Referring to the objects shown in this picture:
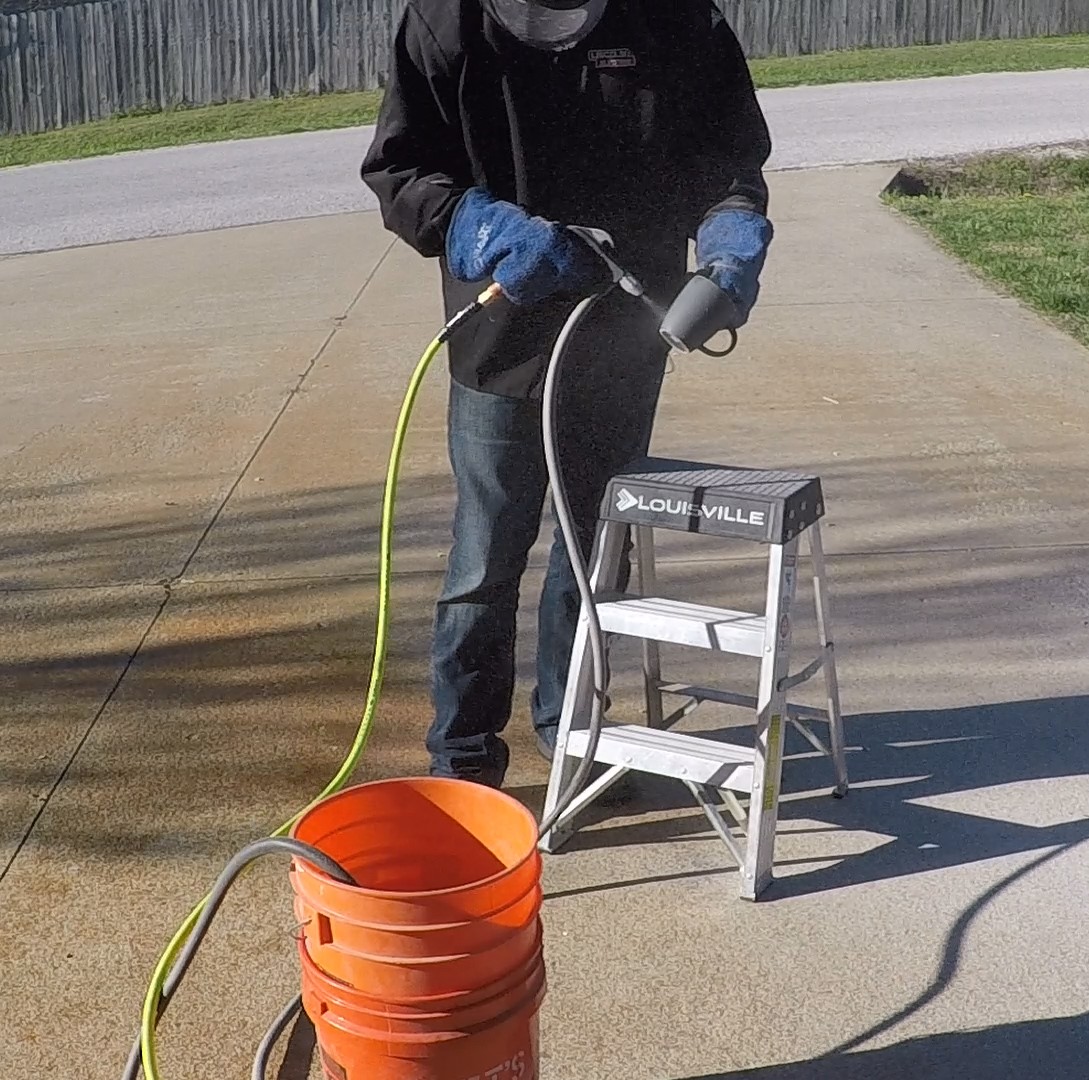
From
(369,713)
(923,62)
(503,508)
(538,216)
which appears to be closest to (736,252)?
(538,216)

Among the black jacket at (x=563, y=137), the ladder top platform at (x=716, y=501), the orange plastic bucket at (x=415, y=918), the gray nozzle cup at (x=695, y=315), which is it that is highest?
the black jacket at (x=563, y=137)

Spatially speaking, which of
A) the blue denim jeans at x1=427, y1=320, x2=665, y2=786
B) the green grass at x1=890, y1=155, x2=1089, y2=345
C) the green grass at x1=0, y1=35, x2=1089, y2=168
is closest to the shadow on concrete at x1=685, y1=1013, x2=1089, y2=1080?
the blue denim jeans at x1=427, y1=320, x2=665, y2=786

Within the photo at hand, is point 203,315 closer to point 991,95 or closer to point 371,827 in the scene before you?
point 371,827

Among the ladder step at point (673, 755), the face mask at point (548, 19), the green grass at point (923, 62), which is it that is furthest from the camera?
the green grass at point (923, 62)

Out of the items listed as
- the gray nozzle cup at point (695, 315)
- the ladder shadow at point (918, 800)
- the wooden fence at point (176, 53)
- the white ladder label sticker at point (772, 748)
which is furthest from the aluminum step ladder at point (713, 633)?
the wooden fence at point (176, 53)

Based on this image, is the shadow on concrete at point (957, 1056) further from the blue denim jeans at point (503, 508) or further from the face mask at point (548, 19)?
the face mask at point (548, 19)

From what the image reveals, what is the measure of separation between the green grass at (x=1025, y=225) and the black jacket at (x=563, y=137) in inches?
186

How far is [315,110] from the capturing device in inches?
740

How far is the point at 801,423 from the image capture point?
6.33 meters

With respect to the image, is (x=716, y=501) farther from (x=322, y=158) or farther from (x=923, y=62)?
(x=923, y=62)

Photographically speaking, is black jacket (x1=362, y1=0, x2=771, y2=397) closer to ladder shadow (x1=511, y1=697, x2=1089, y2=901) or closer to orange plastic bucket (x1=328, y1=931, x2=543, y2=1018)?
ladder shadow (x1=511, y1=697, x2=1089, y2=901)

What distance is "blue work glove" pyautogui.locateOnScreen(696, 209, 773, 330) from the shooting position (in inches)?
121

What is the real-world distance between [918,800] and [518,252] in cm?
155

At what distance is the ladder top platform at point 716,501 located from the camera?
3.05 metres
